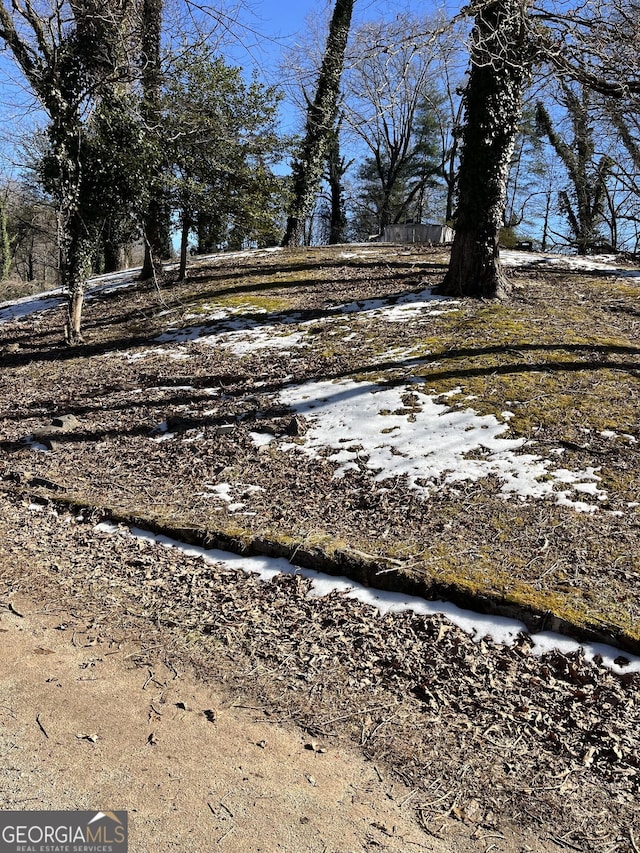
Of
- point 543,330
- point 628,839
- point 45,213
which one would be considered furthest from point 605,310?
point 45,213

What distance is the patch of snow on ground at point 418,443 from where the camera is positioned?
14.9ft

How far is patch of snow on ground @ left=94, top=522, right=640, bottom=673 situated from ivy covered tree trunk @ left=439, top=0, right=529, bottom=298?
6.41 m

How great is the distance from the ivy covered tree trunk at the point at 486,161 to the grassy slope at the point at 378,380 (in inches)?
29.3

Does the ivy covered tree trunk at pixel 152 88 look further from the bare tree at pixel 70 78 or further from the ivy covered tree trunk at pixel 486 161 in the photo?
the ivy covered tree trunk at pixel 486 161

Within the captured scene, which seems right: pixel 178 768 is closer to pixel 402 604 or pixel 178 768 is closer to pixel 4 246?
pixel 402 604

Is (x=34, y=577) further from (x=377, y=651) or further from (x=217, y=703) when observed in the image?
(x=377, y=651)

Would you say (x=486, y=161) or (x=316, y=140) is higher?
(x=316, y=140)

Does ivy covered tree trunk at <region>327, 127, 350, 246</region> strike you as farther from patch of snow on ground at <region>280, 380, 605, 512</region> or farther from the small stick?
the small stick

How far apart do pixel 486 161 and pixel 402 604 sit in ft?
24.1

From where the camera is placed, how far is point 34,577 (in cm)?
383

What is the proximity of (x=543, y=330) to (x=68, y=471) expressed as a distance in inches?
230

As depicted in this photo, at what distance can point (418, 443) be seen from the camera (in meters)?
5.35

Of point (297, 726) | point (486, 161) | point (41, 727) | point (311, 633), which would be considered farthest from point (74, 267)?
point (297, 726)

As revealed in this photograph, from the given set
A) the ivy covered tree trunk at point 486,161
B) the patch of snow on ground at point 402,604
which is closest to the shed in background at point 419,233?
the ivy covered tree trunk at point 486,161
